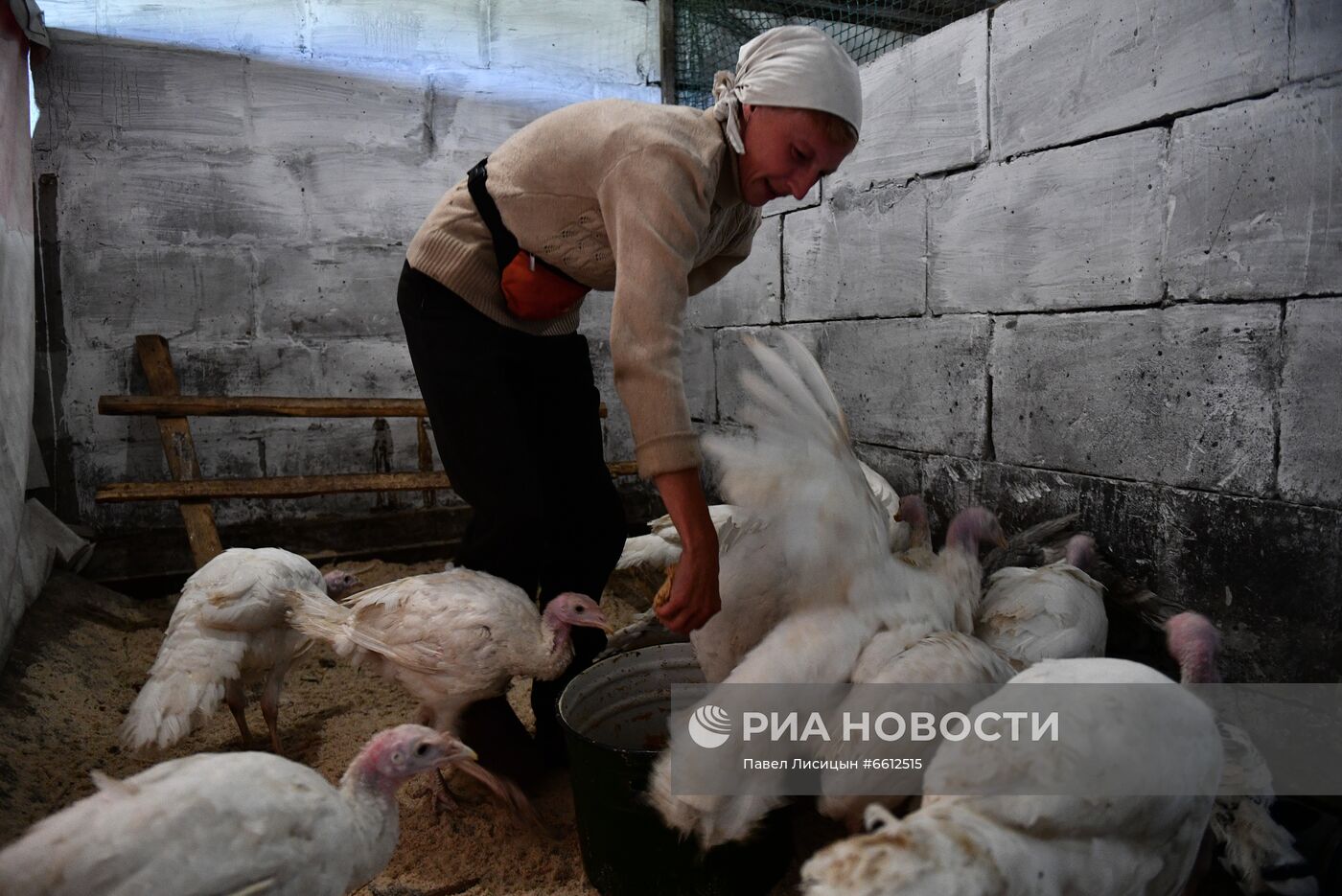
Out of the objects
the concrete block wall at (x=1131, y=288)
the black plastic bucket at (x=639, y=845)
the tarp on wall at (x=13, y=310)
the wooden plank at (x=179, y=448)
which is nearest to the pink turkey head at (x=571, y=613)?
the black plastic bucket at (x=639, y=845)

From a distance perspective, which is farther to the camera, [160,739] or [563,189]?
[160,739]

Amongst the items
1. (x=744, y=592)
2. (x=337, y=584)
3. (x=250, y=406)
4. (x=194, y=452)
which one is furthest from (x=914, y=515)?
(x=194, y=452)

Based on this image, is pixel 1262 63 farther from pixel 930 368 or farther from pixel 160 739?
pixel 160 739

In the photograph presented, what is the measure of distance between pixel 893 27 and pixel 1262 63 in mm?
1643

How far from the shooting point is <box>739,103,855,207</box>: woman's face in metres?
1.57

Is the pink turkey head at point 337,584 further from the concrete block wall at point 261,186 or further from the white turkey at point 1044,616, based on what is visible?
the white turkey at point 1044,616

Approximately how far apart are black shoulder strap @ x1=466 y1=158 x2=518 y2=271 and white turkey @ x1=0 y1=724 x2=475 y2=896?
120cm

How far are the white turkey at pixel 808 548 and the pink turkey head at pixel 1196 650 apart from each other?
0.60m

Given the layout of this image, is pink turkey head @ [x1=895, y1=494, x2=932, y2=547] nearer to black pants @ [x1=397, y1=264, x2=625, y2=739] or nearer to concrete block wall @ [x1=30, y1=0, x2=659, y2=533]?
black pants @ [x1=397, y1=264, x2=625, y2=739]

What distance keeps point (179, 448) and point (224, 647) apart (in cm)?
172

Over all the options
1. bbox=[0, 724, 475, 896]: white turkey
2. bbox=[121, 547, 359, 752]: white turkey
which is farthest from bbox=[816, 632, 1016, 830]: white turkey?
bbox=[121, 547, 359, 752]: white turkey

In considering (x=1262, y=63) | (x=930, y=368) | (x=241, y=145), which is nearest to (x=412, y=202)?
(x=241, y=145)

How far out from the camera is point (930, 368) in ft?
10.2

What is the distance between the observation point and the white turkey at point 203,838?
107cm
